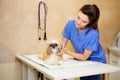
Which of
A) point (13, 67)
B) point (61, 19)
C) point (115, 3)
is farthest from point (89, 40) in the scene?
point (115, 3)

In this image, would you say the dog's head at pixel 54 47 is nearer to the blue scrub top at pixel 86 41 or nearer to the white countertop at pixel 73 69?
the white countertop at pixel 73 69

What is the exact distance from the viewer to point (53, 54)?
1591mm

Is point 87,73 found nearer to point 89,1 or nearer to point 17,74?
point 17,74

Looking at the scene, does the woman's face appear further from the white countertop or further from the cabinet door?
the cabinet door

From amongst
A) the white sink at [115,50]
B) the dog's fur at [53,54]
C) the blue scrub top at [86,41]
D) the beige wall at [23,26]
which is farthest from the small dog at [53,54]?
the white sink at [115,50]

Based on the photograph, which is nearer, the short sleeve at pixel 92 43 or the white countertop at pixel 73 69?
the white countertop at pixel 73 69

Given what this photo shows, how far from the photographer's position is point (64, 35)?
6.35 feet

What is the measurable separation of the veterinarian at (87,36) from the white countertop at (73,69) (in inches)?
3.2

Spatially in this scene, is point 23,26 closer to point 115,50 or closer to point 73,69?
point 73,69

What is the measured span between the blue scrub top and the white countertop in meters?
0.09

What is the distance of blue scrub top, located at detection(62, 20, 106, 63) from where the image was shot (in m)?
1.71

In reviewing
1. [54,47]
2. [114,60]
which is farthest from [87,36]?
[114,60]

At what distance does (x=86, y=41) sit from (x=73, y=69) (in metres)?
0.32

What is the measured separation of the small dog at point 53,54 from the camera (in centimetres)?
158
